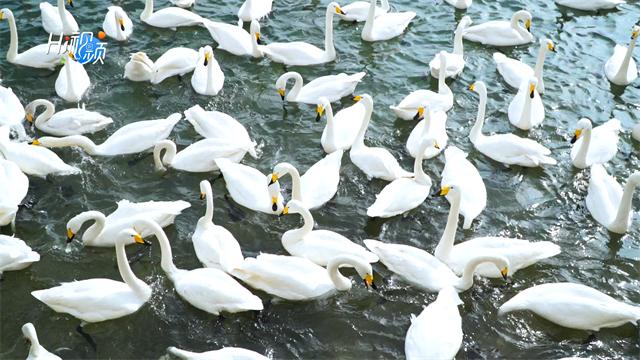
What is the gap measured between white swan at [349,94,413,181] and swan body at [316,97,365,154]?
346mm

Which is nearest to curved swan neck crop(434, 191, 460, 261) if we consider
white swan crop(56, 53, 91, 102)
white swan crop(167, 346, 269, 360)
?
white swan crop(167, 346, 269, 360)

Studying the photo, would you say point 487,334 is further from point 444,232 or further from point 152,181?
point 152,181

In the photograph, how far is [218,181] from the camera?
1130 centimetres

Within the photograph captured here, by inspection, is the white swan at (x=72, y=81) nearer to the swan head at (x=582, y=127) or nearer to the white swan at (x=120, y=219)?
the white swan at (x=120, y=219)

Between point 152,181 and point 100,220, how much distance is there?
5.84ft

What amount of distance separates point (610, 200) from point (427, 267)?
3.44 metres

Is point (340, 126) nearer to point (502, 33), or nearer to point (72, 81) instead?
point (72, 81)

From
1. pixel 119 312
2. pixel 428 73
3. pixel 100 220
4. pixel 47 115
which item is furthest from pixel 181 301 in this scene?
pixel 428 73

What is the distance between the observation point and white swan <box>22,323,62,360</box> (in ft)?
26.0

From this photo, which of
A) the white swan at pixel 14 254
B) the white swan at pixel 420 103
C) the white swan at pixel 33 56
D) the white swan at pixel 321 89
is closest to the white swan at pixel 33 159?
the white swan at pixel 14 254

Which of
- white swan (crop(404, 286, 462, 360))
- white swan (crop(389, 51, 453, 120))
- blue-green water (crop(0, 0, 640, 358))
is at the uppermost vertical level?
white swan (crop(389, 51, 453, 120))

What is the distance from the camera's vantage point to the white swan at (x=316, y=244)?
951 centimetres

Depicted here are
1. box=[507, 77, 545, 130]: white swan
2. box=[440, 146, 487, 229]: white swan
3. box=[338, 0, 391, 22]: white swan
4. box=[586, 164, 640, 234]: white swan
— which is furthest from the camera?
box=[338, 0, 391, 22]: white swan
